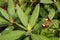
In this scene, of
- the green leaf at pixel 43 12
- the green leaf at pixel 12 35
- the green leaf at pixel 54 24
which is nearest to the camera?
the green leaf at pixel 12 35

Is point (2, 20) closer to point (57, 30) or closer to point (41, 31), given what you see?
point (41, 31)

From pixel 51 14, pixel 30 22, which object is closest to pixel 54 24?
pixel 51 14

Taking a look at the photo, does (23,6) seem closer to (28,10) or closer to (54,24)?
(28,10)

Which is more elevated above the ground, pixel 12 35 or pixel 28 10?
pixel 28 10

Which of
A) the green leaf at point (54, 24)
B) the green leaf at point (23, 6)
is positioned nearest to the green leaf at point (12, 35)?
the green leaf at point (54, 24)

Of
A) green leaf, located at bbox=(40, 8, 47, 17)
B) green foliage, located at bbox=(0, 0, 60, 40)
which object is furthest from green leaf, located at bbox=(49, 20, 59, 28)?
green leaf, located at bbox=(40, 8, 47, 17)

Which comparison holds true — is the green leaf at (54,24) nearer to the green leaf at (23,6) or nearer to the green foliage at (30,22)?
the green foliage at (30,22)

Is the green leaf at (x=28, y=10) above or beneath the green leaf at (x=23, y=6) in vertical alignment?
beneath

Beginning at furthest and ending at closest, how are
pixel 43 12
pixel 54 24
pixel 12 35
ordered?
1. pixel 43 12
2. pixel 54 24
3. pixel 12 35

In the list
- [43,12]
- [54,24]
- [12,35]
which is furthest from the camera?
[43,12]

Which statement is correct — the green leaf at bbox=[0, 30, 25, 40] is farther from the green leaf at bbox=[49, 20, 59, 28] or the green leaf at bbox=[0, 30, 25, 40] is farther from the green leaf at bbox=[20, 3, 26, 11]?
the green leaf at bbox=[20, 3, 26, 11]

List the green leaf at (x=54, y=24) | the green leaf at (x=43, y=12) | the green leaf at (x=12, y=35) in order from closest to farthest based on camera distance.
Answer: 1. the green leaf at (x=12, y=35)
2. the green leaf at (x=54, y=24)
3. the green leaf at (x=43, y=12)

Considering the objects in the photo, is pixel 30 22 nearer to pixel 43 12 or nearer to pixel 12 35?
pixel 12 35

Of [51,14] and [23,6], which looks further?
[23,6]
